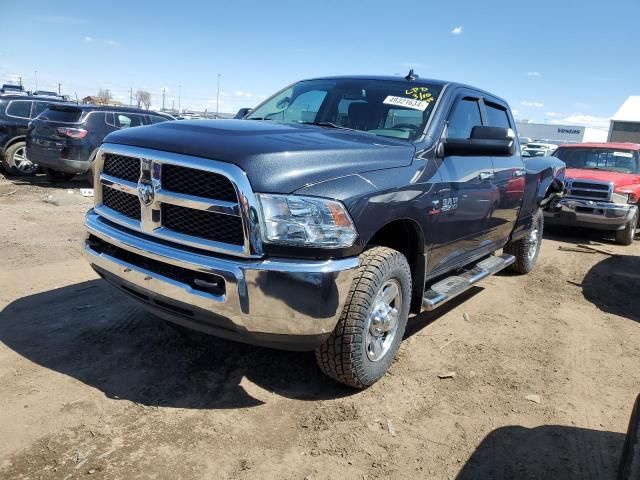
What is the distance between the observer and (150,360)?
11.2ft

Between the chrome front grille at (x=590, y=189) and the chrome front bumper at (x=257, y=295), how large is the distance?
7.87 metres

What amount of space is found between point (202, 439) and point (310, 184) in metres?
1.43

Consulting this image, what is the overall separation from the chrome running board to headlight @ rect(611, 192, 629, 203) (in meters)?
4.80

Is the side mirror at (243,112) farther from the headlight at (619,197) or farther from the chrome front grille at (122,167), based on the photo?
the headlight at (619,197)

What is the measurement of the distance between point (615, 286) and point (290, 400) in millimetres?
4857

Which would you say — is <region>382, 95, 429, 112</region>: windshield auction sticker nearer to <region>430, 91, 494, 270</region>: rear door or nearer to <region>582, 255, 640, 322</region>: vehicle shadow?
<region>430, 91, 494, 270</region>: rear door

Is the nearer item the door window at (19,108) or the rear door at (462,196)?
the rear door at (462,196)

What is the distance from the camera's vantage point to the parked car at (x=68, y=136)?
400 inches

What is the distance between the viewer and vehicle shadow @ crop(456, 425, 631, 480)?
8.42 ft

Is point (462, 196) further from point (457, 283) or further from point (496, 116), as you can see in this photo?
point (496, 116)

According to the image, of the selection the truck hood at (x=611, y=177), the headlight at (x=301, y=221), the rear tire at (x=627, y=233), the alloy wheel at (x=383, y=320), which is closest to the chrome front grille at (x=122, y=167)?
the headlight at (x=301, y=221)

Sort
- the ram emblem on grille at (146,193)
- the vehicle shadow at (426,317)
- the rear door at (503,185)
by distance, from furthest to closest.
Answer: the rear door at (503,185), the vehicle shadow at (426,317), the ram emblem on grille at (146,193)

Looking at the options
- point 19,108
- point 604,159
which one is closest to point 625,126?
point 604,159

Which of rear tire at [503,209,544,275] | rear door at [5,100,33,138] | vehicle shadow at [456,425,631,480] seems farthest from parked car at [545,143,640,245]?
rear door at [5,100,33,138]
